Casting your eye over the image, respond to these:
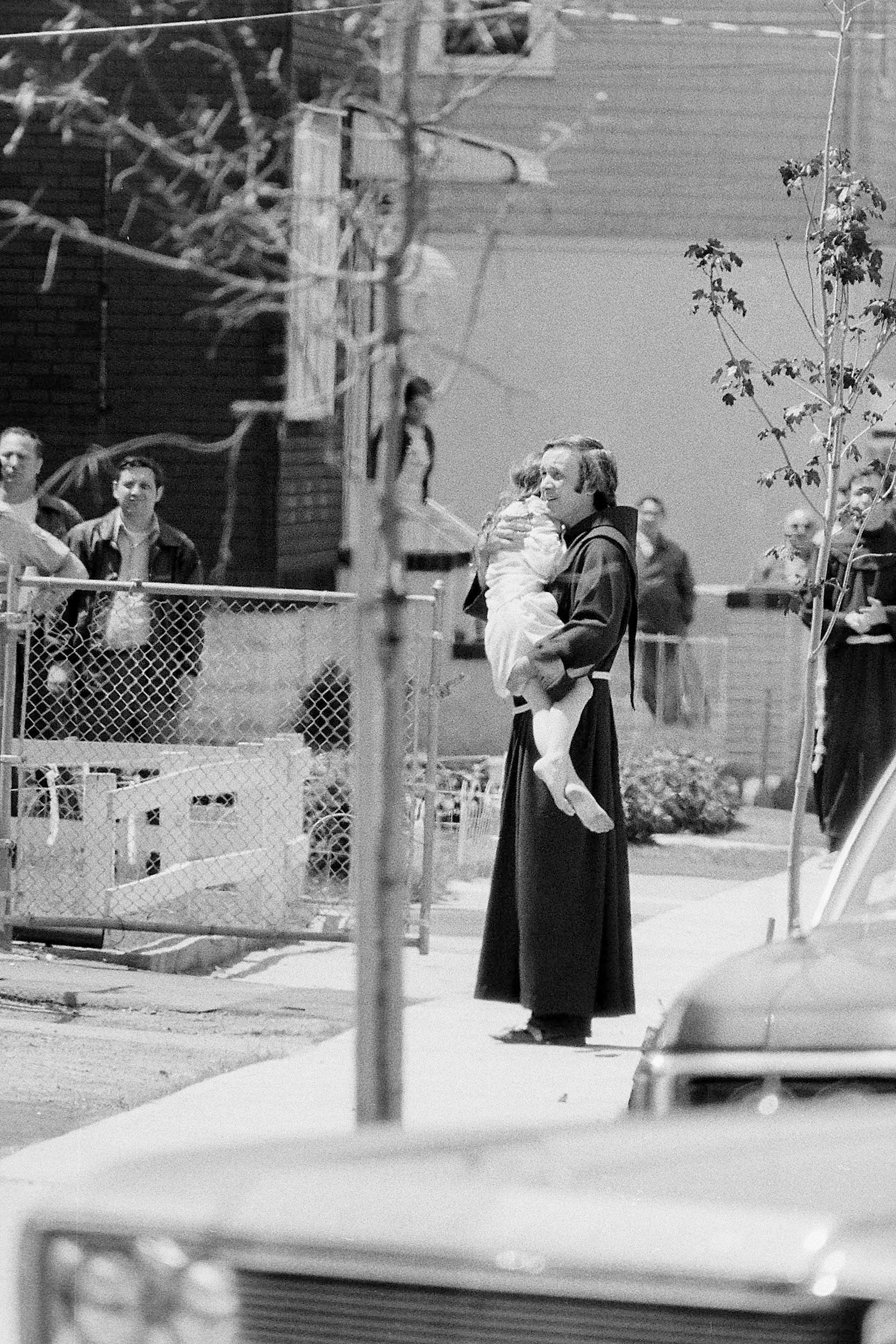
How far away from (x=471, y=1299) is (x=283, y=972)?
7065 mm

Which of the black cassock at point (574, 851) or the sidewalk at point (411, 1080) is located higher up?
the black cassock at point (574, 851)

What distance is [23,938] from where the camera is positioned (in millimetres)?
9617

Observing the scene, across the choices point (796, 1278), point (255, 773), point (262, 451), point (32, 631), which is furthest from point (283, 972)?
point (796, 1278)

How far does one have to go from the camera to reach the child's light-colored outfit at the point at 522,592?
7578 millimetres

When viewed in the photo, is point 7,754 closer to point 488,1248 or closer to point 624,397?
point 488,1248

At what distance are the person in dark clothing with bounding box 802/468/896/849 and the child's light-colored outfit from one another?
14.1ft

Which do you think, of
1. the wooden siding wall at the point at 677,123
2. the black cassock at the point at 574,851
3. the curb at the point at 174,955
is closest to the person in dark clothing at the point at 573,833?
the black cassock at the point at 574,851

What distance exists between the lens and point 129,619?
9641 mm

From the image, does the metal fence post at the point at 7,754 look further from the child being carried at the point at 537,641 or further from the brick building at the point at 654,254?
the brick building at the point at 654,254

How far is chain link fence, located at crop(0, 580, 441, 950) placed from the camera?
30.4 feet

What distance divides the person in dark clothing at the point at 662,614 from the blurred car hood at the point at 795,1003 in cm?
1146

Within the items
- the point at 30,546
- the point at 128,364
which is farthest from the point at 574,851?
the point at 128,364

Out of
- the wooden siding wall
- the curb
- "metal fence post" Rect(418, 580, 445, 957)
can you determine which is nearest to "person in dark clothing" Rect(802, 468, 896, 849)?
"metal fence post" Rect(418, 580, 445, 957)

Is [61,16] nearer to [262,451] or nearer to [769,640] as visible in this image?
[262,451]
